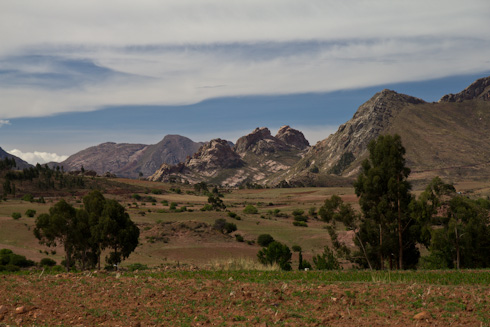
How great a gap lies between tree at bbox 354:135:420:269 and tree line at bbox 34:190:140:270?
18.6m

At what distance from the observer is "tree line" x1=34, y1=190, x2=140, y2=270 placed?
108 feet

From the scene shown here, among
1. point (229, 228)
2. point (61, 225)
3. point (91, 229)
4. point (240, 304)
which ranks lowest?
point (229, 228)

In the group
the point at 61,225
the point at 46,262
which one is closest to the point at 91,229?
the point at 61,225

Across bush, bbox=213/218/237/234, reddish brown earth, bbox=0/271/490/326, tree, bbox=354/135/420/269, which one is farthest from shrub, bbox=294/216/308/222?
reddish brown earth, bbox=0/271/490/326

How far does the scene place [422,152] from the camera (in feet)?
626

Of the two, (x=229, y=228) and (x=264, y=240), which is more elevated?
(x=229, y=228)

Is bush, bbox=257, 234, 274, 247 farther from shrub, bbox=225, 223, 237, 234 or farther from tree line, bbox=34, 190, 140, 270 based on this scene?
tree line, bbox=34, 190, 140, 270

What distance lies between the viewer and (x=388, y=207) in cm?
3073

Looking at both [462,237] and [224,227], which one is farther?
[224,227]

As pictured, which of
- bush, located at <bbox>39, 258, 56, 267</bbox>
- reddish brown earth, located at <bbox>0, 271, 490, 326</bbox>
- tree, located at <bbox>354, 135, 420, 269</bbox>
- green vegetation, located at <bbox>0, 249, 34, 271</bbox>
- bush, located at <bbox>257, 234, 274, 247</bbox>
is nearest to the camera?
reddish brown earth, located at <bbox>0, 271, 490, 326</bbox>

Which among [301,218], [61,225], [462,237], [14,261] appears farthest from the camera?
[301,218]

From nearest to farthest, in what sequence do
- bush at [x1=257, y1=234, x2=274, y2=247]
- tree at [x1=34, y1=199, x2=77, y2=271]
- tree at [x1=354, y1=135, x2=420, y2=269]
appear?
tree at [x1=354, y1=135, x2=420, y2=269]
tree at [x1=34, y1=199, x2=77, y2=271]
bush at [x1=257, y1=234, x2=274, y2=247]

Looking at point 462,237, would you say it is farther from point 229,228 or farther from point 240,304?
point 229,228

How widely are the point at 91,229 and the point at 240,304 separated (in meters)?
23.9
